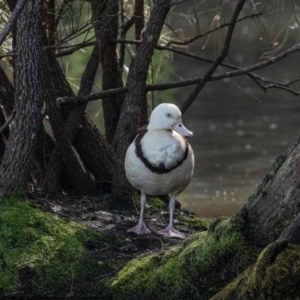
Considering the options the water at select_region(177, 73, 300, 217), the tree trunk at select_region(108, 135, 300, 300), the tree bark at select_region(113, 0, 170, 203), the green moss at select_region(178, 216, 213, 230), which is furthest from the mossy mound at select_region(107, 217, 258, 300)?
the water at select_region(177, 73, 300, 217)

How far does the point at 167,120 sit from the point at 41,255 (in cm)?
148

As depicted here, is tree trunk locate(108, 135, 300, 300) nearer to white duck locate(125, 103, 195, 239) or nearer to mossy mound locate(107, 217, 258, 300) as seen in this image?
mossy mound locate(107, 217, 258, 300)

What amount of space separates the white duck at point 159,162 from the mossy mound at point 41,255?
0.54m

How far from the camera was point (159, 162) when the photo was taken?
5.47 m

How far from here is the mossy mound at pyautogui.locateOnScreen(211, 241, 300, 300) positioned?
345cm

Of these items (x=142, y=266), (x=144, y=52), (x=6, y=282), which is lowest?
(x=6, y=282)

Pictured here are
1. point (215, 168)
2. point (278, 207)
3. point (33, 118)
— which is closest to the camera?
point (278, 207)

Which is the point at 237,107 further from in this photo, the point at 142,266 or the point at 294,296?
the point at 294,296

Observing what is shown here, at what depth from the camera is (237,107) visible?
583 inches

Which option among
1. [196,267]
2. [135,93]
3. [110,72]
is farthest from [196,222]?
[196,267]

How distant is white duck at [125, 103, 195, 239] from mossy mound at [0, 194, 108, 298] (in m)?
0.54

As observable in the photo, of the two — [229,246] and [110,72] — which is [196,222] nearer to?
[110,72]

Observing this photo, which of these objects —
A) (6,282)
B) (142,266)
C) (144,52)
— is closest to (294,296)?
(142,266)

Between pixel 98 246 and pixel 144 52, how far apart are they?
1.55 metres
